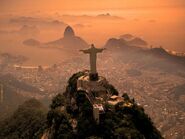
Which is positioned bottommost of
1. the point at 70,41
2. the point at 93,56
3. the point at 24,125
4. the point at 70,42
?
the point at 24,125

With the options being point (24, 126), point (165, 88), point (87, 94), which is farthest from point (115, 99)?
point (165, 88)

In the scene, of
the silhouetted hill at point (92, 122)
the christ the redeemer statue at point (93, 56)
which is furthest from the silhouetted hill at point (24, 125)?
the christ the redeemer statue at point (93, 56)

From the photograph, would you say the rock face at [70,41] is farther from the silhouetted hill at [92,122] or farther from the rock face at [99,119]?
the rock face at [99,119]

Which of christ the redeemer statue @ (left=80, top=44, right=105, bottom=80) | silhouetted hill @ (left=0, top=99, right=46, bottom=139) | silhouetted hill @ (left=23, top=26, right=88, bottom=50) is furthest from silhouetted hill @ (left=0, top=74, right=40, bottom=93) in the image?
christ the redeemer statue @ (left=80, top=44, right=105, bottom=80)

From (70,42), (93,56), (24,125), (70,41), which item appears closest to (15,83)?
(24,125)

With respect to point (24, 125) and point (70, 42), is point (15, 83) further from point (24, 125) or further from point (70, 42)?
point (70, 42)

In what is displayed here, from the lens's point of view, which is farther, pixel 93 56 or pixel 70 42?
pixel 70 42

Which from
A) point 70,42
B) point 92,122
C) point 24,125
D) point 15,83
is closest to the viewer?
point 92,122

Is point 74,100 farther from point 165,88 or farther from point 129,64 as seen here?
point 129,64

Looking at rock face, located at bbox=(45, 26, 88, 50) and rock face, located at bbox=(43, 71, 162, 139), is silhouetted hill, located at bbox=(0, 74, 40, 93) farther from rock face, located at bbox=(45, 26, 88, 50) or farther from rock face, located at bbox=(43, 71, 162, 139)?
rock face, located at bbox=(43, 71, 162, 139)
